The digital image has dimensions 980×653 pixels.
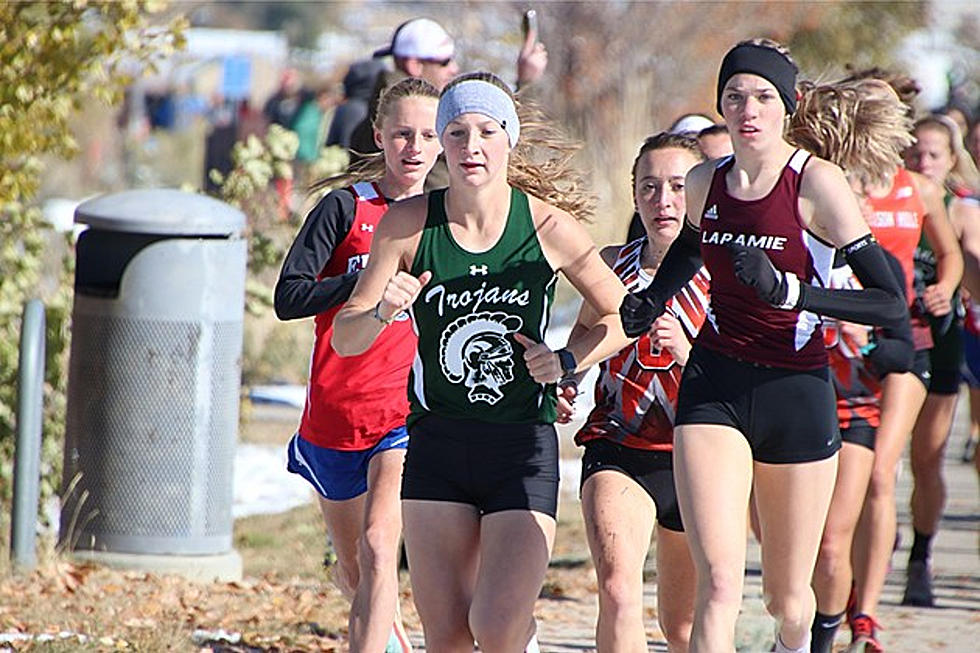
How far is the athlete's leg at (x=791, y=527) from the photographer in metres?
5.68

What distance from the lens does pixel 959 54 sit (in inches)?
1806

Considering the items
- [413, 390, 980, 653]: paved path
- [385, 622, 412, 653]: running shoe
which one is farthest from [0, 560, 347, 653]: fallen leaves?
[385, 622, 412, 653]: running shoe

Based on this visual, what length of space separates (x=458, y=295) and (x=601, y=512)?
981 millimetres

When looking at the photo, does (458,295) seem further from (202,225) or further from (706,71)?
(706,71)

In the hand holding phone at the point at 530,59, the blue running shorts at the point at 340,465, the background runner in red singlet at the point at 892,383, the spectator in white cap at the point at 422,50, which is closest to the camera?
the blue running shorts at the point at 340,465

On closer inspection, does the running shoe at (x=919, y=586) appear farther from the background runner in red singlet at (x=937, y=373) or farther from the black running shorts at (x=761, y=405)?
the black running shorts at (x=761, y=405)

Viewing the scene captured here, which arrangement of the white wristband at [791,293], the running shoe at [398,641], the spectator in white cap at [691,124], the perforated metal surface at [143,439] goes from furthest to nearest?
1. the perforated metal surface at [143,439]
2. the spectator in white cap at [691,124]
3. the running shoe at [398,641]
4. the white wristband at [791,293]

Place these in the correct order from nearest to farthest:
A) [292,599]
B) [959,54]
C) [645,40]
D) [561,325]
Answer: [292,599] < [561,325] < [645,40] < [959,54]

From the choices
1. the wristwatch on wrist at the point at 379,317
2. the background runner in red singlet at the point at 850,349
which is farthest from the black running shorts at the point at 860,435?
the wristwatch on wrist at the point at 379,317

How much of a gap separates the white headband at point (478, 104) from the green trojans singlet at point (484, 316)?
0.26m

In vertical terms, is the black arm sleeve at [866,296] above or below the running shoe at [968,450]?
above

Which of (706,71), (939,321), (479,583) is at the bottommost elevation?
(479,583)

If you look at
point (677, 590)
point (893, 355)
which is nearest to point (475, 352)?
point (677, 590)

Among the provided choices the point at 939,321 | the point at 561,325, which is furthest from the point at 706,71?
the point at 939,321
